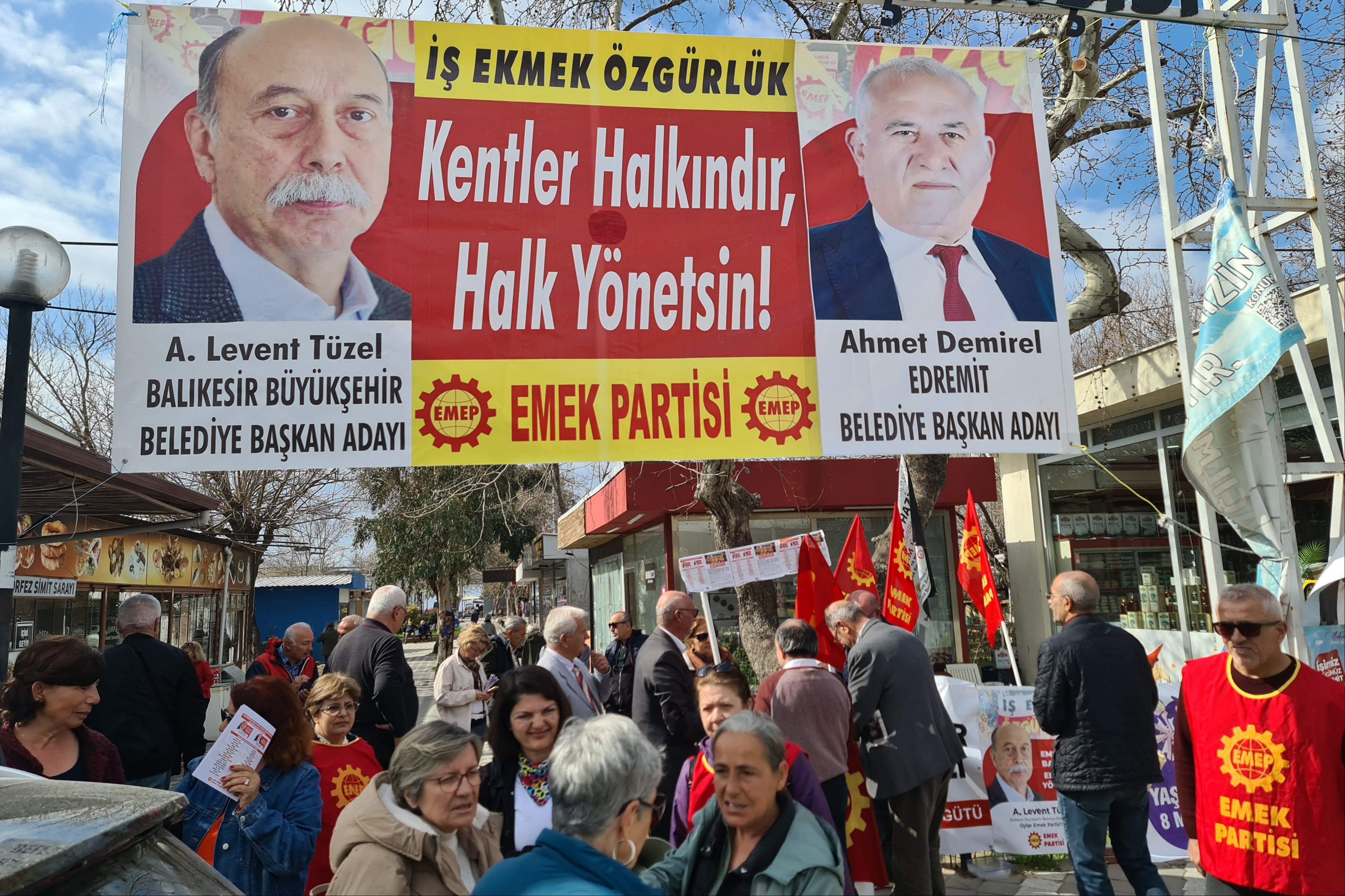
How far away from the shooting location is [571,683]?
504cm

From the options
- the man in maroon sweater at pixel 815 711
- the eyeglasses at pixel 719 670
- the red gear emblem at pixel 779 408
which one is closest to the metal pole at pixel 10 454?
the eyeglasses at pixel 719 670

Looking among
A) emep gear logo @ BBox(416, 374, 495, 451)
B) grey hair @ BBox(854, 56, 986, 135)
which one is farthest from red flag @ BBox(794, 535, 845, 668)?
emep gear logo @ BBox(416, 374, 495, 451)

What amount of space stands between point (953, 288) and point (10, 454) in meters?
4.50

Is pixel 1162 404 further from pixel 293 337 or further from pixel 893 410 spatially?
pixel 293 337

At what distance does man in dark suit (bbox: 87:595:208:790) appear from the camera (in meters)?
5.03

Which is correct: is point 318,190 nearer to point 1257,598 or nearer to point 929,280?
point 929,280

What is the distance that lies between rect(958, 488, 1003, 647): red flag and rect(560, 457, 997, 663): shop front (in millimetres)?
4094

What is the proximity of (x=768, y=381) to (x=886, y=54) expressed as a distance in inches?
81.6

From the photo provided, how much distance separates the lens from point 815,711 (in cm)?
487

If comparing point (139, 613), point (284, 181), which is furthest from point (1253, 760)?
point (139, 613)

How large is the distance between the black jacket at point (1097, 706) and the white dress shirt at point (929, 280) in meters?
1.70

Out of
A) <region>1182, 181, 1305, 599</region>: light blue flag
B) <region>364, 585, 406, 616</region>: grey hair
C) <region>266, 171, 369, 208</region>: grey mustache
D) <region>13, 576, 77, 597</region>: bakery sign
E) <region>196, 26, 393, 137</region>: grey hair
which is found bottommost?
<region>364, 585, 406, 616</region>: grey hair

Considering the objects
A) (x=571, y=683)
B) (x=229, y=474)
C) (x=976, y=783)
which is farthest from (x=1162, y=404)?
(x=229, y=474)

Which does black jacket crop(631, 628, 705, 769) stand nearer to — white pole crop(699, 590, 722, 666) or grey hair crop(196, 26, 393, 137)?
white pole crop(699, 590, 722, 666)
